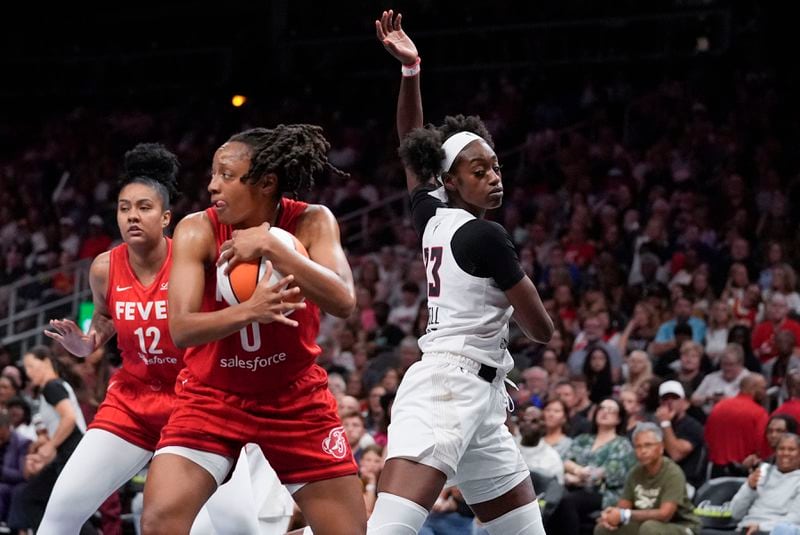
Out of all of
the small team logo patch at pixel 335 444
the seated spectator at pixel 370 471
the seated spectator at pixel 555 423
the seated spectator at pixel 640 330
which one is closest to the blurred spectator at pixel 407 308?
the seated spectator at pixel 640 330

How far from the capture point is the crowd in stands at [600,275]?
867cm

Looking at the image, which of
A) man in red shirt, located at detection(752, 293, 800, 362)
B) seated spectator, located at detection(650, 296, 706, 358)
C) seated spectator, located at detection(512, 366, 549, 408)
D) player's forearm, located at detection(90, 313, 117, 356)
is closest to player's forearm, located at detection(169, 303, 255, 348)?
player's forearm, located at detection(90, 313, 117, 356)

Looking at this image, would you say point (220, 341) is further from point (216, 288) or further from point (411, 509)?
point (411, 509)

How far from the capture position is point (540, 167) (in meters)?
15.4

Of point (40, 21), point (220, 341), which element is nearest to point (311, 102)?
point (40, 21)

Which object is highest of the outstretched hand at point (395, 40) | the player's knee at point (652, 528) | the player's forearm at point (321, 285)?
the outstretched hand at point (395, 40)

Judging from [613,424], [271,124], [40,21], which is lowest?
[613,424]

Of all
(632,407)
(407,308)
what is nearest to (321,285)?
(632,407)

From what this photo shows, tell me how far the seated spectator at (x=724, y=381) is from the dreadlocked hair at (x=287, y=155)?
5526 mm

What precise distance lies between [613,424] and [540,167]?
701cm

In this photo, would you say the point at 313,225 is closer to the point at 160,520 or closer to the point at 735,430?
the point at 160,520

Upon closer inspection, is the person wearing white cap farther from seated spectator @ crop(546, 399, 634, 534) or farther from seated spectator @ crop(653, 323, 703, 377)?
seated spectator @ crop(653, 323, 703, 377)

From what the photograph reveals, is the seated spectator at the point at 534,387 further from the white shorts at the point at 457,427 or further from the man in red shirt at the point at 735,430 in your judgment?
the white shorts at the point at 457,427

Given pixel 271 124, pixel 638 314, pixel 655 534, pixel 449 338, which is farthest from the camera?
pixel 271 124
